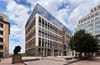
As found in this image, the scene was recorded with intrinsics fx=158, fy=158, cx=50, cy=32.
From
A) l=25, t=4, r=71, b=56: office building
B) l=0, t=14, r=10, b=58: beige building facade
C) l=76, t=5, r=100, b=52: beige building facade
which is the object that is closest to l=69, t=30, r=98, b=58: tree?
l=25, t=4, r=71, b=56: office building

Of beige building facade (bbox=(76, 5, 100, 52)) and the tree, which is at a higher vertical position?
beige building facade (bbox=(76, 5, 100, 52))

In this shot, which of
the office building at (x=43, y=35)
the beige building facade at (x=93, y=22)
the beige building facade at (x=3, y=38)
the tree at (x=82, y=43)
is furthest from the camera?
the beige building facade at (x=93, y=22)

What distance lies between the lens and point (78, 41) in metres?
39.2

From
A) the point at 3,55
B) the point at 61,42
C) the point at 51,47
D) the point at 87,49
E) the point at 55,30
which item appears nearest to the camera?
the point at 87,49

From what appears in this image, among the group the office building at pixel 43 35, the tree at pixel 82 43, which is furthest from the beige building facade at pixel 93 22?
the tree at pixel 82 43

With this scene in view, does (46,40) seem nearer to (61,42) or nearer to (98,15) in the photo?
(61,42)

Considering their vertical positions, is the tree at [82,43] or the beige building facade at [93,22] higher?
the beige building facade at [93,22]

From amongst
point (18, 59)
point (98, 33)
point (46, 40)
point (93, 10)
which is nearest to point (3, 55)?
point (46, 40)

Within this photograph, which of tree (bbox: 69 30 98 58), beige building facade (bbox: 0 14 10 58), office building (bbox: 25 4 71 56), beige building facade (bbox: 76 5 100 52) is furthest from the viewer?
beige building facade (bbox: 76 5 100 52)

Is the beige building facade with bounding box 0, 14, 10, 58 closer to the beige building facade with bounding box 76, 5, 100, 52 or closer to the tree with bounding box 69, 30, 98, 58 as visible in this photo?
the tree with bounding box 69, 30, 98, 58

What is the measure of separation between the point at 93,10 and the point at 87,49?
73926 mm

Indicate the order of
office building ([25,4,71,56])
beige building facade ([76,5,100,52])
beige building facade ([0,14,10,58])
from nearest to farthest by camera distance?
beige building facade ([0,14,10,58]) → office building ([25,4,71,56]) → beige building facade ([76,5,100,52])

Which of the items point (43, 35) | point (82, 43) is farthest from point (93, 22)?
point (82, 43)

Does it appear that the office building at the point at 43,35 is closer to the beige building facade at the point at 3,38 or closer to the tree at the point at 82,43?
the beige building facade at the point at 3,38
